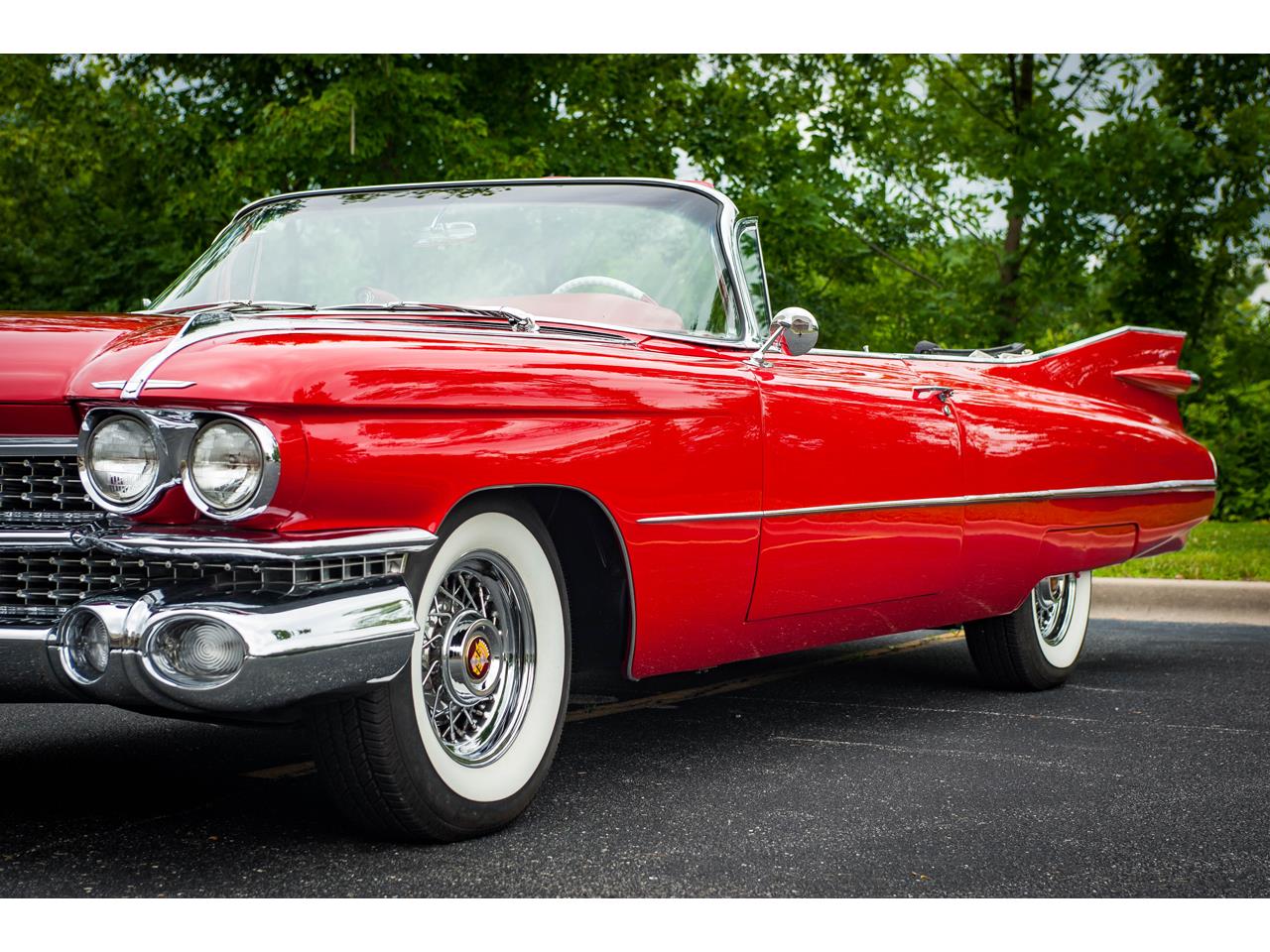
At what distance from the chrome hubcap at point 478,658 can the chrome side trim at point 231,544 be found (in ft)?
1.48

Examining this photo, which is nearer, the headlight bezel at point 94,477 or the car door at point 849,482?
the headlight bezel at point 94,477

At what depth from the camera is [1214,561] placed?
10.1 m

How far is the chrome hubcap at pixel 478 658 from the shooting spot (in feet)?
11.2

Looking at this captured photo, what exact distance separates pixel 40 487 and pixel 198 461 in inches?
18.2

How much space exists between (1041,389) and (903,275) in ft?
36.3

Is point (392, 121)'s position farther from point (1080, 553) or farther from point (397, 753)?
point (397, 753)

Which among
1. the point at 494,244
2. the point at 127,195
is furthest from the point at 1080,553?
the point at 127,195

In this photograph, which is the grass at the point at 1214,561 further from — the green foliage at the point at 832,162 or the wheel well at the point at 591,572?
the wheel well at the point at 591,572

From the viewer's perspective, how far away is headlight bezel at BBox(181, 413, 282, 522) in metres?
2.86

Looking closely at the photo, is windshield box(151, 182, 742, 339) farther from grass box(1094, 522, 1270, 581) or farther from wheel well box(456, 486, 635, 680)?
grass box(1094, 522, 1270, 581)

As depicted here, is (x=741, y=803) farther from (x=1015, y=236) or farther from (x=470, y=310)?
(x=1015, y=236)

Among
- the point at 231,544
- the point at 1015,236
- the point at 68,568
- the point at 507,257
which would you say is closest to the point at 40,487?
the point at 68,568

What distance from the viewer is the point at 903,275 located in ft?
54.7

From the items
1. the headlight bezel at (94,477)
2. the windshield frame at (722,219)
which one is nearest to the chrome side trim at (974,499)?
the windshield frame at (722,219)
